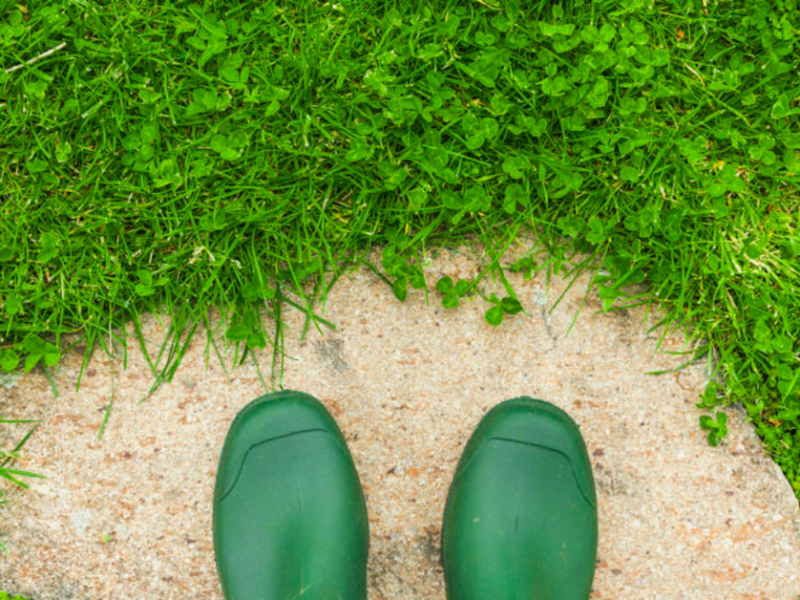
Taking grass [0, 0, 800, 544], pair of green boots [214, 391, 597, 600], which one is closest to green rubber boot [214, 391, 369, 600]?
pair of green boots [214, 391, 597, 600]

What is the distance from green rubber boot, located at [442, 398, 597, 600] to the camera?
216cm

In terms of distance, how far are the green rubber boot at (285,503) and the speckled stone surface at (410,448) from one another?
→ 0.08m

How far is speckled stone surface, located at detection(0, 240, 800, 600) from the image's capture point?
88.0 inches

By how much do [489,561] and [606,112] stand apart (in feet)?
4.70

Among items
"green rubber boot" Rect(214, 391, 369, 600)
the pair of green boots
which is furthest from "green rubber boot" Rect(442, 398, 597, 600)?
"green rubber boot" Rect(214, 391, 369, 600)

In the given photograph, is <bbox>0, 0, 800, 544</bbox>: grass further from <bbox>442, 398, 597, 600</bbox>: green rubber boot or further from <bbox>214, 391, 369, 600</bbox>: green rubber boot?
<bbox>442, 398, 597, 600</bbox>: green rubber boot

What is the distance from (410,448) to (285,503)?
0.42 meters

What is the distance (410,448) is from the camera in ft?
7.47

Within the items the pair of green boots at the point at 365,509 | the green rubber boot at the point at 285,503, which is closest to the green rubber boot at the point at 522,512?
the pair of green boots at the point at 365,509

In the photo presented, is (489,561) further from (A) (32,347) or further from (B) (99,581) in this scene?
(A) (32,347)

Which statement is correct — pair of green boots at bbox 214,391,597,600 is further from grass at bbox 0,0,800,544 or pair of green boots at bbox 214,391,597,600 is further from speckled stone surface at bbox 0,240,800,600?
grass at bbox 0,0,800,544

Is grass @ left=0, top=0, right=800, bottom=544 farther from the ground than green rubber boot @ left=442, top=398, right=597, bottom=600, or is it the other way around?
grass @ left=0, top=0, right=800, bottom=544

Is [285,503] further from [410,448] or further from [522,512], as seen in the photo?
[522,512]

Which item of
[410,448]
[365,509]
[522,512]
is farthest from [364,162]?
[522,512]
